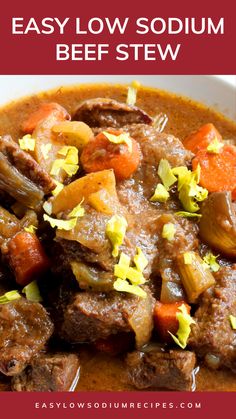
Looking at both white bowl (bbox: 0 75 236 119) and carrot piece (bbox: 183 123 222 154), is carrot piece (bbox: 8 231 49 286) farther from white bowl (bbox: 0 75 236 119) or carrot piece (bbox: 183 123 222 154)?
white bowl (bbox: 0 75 236 119)

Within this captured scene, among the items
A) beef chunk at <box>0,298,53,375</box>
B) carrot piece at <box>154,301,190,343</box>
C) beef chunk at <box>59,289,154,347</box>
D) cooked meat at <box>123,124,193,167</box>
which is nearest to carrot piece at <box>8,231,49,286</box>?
beef chunk at <box>0,298,53,375</box>

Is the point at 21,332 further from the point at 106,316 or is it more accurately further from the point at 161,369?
the point at 161,369

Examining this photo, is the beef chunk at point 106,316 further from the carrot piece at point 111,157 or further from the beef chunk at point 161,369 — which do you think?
the carrot piece at point 111,157

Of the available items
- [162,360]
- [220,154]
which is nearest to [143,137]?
[220,154]

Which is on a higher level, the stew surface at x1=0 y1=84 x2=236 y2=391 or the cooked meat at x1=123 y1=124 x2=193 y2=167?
the cooked meat at x1=123 y1=124 x2=193 y2=167

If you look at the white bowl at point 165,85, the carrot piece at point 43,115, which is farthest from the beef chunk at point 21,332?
the white bowl at point 165,85

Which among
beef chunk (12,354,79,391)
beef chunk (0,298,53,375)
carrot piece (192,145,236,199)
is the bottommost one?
beef chunk (12,354,79,391)

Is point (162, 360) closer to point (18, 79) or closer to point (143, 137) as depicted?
point (143, 137)
